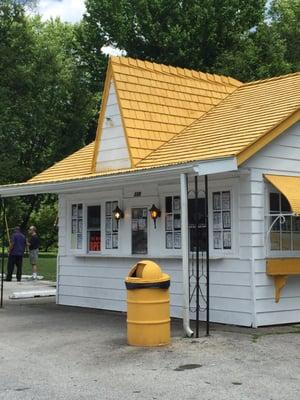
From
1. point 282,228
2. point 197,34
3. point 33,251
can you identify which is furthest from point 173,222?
point 197,34

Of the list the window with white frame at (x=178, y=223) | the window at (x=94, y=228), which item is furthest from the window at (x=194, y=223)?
the window at (x=94, y=228)

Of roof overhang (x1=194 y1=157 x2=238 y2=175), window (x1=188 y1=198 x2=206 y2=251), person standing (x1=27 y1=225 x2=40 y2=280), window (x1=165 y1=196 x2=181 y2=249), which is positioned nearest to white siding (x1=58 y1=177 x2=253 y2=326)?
window (x1=165 y1=196 x2=181 y2=249)

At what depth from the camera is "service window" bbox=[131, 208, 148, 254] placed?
1211 cm

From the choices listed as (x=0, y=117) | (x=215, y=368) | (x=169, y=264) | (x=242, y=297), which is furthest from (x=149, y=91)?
(x=0, y=117)

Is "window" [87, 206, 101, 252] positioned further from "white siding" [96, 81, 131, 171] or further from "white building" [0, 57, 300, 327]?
"white siding" [96, 81, 131, 171]

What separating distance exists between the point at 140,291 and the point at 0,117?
20949mm

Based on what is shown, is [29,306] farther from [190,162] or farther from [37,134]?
[37,134]

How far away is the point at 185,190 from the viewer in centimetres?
937

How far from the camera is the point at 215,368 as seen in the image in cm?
730

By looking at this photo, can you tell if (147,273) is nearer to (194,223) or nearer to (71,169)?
(194,223)

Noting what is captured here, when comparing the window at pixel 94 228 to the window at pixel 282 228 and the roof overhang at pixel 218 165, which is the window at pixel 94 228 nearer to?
the window at pixel 282 228

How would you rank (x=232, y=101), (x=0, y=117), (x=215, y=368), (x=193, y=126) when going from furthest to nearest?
1. (x=0, y=117)
2. (x=232, y=101)
3. (x=193, y=126)
4. (x=215, y=368)

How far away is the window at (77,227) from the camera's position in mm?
13719

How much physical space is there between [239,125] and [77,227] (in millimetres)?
4547
